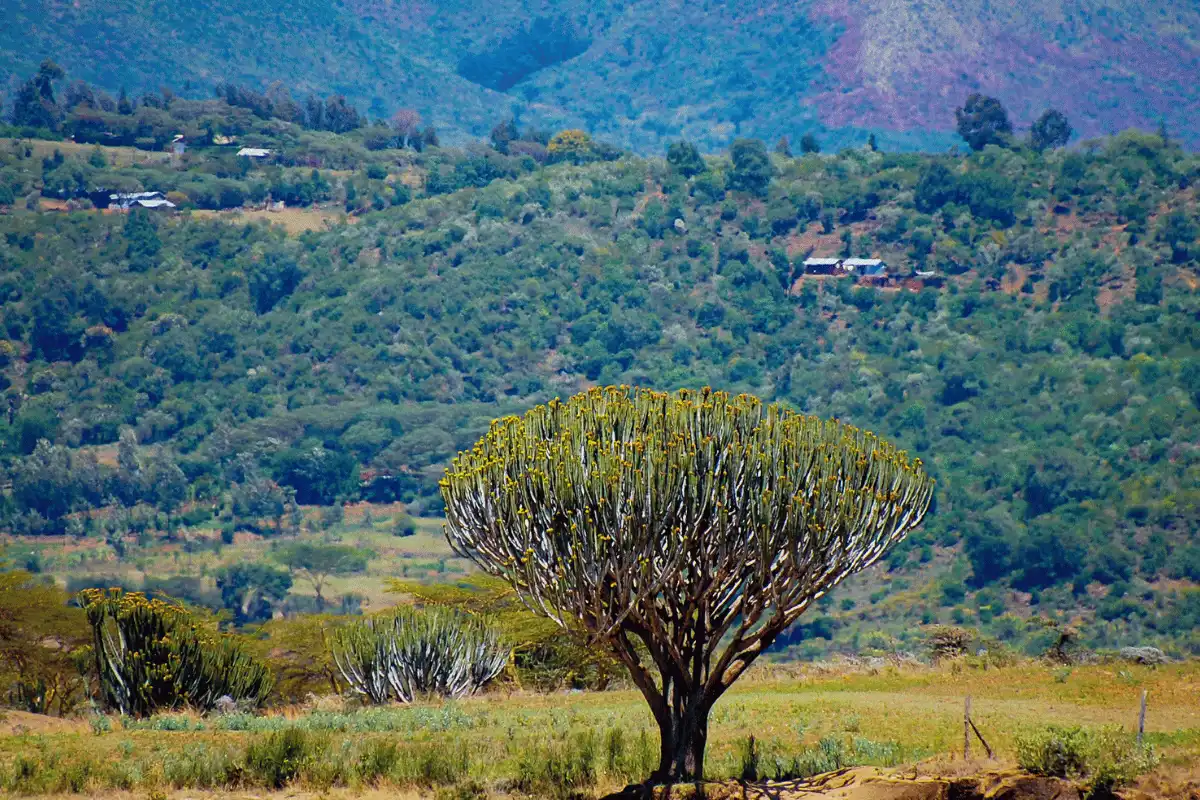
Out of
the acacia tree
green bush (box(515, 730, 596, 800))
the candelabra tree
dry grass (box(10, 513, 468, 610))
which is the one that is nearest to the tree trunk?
the acacia tree

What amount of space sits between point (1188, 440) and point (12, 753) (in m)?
124

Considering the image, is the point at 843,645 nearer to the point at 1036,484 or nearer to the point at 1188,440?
the point at 1036,484

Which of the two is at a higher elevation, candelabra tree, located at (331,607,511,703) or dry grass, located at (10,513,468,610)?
dry grass, located at (10,513,468,610)

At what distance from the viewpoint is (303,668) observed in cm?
4850

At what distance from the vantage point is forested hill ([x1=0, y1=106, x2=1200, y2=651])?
13525 cm

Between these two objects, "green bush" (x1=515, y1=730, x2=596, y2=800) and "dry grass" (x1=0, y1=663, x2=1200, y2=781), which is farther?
"dry grass" (x1=0, y1=663, x2=1200, y2=781)

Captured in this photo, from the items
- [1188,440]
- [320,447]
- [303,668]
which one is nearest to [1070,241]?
[1188,440]

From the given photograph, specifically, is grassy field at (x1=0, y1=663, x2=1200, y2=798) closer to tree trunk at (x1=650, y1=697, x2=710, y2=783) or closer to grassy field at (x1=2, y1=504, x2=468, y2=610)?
tree trunk at (x1=650, y1=697, x2=710, y2=783)

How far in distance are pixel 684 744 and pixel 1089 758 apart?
16.0 feet

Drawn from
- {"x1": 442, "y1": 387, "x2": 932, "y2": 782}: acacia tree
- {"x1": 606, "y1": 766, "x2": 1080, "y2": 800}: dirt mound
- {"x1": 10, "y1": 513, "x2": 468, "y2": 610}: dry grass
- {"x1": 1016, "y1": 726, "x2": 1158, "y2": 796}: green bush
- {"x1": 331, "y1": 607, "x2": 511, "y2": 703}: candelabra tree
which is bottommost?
{"x1": 606, "y1": 766, "x2": 1080, "y2": 800}: dirt mound

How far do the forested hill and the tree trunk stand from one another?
323 feet

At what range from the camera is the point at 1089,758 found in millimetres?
19719

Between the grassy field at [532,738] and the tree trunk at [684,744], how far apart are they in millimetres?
574

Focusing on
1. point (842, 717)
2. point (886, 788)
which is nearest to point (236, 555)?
→ point (842, 717)
